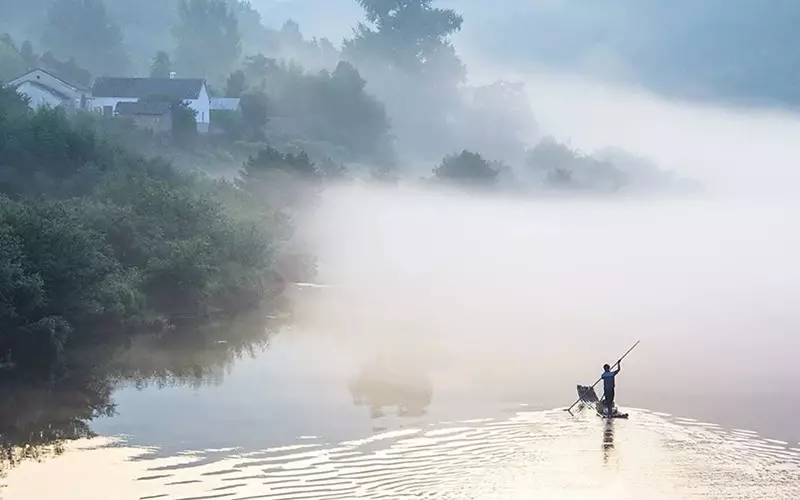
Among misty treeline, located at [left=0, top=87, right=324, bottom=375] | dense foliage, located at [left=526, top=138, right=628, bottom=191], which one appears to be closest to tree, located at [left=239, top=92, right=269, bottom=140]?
misty treeline, located at [left=0, top=87, right=324, bottom=375]

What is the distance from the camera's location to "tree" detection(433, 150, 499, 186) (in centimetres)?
12650

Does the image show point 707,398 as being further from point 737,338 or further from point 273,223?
point 273,223

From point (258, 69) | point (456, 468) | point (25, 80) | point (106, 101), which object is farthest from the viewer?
point (258, 69)

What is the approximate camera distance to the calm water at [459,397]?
29859 mm

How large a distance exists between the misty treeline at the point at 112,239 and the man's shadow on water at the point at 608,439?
65.2 feet

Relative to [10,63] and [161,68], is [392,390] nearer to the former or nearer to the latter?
[10,63]

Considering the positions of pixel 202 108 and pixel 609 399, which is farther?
pixel 202 108

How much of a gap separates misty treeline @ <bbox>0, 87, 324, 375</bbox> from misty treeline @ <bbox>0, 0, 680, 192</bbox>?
30.0m

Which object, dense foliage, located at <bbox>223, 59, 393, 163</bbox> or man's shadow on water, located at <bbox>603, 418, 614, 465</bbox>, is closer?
man's shadow on water, located at <bbox>603, 418, 614, 465</bbox>

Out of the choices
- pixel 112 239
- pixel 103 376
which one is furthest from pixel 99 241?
pixel 103 376

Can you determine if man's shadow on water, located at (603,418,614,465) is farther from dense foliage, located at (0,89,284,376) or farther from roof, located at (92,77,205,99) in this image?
roof, located at (92,77,205,99)

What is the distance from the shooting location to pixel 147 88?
372 ft

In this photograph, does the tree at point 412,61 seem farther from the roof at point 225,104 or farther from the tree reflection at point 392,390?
the tree reflection at point 392,390

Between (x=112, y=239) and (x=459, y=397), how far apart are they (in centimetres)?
2457
